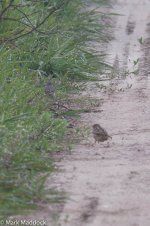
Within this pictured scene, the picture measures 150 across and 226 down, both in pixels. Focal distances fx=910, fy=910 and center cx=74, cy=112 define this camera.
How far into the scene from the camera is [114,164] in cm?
568

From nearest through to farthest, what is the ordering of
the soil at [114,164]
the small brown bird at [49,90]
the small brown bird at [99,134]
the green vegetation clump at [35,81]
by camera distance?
the soil at [114,164], the green vegetation clump at [35,81], the small brown bird at [99,134], the small brown bird at [49,90]

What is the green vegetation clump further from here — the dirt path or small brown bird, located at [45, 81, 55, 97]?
the dirt path

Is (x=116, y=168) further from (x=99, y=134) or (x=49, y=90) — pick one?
(x=49, y=90)

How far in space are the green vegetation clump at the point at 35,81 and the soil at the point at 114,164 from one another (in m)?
0.15

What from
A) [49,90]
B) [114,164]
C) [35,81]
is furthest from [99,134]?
[35,81]

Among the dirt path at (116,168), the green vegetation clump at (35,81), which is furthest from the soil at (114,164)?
the green vegetation clump at (35,81)

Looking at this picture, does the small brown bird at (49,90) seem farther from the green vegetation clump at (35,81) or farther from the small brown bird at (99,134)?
the small brown bird at (99,134)

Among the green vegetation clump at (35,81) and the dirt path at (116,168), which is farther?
the green vegetation clump at (35,81)

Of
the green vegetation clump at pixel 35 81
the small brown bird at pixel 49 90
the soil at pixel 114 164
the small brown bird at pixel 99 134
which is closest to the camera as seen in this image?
the soil at pixel 114 164

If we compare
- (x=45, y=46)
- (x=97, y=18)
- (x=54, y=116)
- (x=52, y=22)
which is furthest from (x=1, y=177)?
(x=97, y=18)

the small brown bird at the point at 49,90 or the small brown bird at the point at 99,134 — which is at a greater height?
the small brown bird at the point at 99,134

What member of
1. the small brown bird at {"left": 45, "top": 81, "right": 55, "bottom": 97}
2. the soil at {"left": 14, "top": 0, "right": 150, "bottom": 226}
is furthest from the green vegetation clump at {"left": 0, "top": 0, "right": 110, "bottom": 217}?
the soil at {"left": 14, "top": 0, "right": 150, "bottom": 226}

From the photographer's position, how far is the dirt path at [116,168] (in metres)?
4.77

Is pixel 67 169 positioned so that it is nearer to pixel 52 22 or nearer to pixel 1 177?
pixel 1 177
